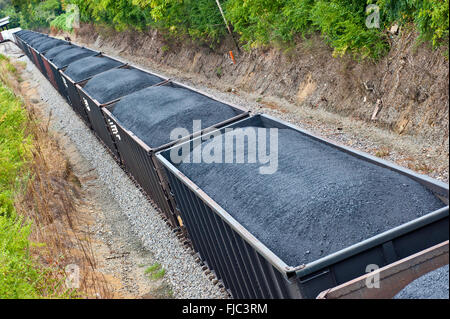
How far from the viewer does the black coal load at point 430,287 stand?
3.85 meters

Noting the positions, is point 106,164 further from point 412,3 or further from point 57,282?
point 412,3

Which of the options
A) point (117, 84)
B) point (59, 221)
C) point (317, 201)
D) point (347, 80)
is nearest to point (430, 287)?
point (317, 201)

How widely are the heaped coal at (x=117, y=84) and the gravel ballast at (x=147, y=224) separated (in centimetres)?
222

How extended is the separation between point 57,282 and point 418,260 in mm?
6007

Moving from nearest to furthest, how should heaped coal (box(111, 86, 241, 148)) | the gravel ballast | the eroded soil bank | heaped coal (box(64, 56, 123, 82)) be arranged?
the gravel ballast, heaped coal (box(111, 86, 241, 148)), the eroded soil bank, heaped coal (box(64, 56, 123, 82))

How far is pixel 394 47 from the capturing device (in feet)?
41.8

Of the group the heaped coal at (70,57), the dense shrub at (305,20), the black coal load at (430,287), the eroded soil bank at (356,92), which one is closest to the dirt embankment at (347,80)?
the eroded soil bank at (356,92)

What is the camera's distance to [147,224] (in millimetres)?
11055

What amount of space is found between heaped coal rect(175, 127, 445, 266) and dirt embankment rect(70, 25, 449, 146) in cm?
571

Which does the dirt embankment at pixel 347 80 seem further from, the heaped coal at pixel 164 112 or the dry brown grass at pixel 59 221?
the dry brown grass at pixel 59 221

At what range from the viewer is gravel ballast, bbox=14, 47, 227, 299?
849cm

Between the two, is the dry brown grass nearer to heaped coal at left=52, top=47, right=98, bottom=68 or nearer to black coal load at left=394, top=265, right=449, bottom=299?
black coal load at left=394, top=265, right=449, bottom=299

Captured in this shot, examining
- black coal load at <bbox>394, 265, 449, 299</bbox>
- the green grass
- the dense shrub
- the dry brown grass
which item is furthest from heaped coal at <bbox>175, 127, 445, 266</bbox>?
the dense shrub

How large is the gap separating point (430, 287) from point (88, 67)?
1649 centimetres
